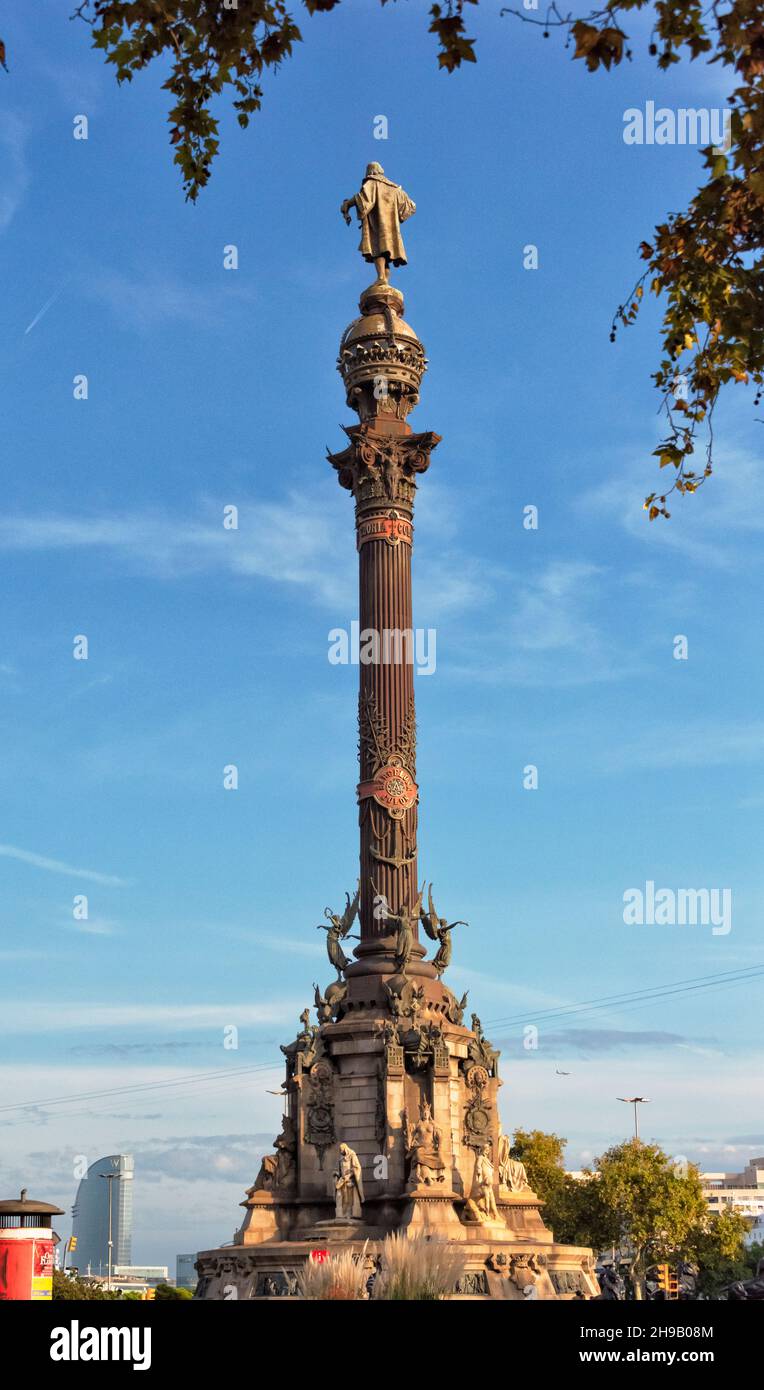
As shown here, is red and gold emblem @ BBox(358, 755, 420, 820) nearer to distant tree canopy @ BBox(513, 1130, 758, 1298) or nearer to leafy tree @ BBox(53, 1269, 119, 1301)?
leafy tree @ BBox(53, 1269, 119, 1301)

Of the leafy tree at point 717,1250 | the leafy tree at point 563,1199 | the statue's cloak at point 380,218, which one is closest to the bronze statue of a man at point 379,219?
the statue's cloak at point 380,218

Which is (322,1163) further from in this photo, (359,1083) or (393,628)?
(393,628)

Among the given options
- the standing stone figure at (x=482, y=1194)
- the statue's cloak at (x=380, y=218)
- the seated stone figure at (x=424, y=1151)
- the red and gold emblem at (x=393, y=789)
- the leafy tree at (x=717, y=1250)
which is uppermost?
the statue's cloak at (x=380, y=218)

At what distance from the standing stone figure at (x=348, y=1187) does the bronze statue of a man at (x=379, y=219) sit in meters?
30.9

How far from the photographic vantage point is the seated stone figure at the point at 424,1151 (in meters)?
43.4

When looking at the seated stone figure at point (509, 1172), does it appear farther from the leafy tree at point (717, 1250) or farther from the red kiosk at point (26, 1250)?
the leafy tree at point (717, 1250)

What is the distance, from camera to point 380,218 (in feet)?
185

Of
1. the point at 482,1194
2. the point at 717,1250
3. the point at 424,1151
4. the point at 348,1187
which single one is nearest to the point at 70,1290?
the point at 348,1187

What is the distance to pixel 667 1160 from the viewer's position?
81.1m

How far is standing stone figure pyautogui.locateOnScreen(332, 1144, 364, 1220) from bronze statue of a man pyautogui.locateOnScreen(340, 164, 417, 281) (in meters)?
30.9

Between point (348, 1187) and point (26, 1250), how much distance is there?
20112 millimetres

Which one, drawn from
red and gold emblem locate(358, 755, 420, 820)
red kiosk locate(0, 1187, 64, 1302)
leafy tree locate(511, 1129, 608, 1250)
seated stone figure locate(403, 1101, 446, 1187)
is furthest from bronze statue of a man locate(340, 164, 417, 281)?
leafy tree locate(511, 1129, 608, 1250)

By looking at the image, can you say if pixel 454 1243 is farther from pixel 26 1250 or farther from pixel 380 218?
pixel 380 218
